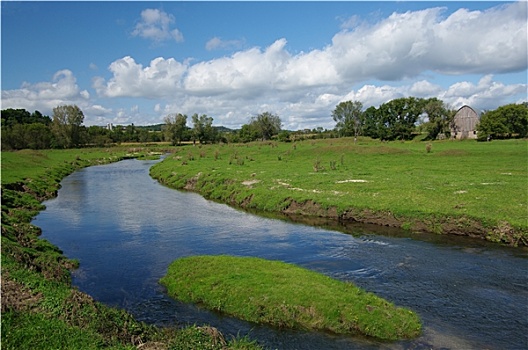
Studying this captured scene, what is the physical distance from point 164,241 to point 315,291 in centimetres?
1319

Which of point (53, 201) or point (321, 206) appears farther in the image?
point (53, 201)

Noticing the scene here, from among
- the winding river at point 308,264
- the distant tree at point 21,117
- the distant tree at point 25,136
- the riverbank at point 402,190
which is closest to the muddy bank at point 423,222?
the riverbank at point 402,190

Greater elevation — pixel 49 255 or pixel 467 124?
pixel 467 124

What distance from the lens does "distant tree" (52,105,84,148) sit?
13412cm

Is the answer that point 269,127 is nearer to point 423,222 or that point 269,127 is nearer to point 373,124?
point 373,124

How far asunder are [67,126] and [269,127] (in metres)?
73.2

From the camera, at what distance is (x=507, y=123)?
92.3 metres

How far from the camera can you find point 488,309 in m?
14.6

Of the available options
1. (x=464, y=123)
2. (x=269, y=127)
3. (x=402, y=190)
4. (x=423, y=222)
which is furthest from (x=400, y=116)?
(x=423, y=222)

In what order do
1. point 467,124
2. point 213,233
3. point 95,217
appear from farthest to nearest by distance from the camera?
point 467,124
point 95,217
point 213,233

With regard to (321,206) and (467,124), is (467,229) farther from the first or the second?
(467,124)

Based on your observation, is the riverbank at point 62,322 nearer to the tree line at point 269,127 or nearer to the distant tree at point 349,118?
the tree line at point 269,127

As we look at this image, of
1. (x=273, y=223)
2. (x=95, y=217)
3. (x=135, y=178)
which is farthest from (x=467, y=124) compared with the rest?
(x=95, y=217)

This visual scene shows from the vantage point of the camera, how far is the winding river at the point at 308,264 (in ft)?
43.6
